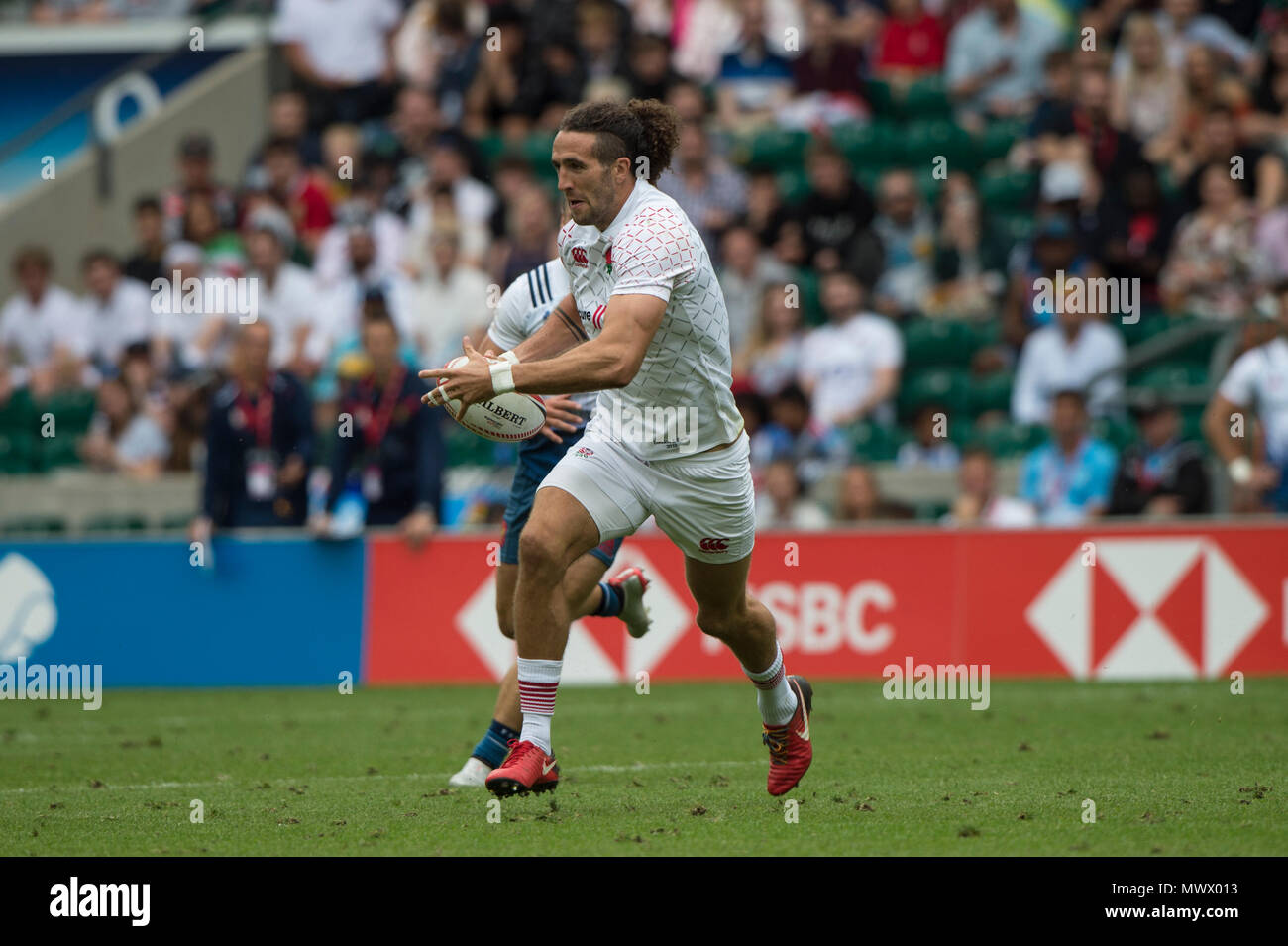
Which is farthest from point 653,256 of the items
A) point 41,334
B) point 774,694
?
point 41,334

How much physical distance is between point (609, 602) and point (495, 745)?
2.85 ft

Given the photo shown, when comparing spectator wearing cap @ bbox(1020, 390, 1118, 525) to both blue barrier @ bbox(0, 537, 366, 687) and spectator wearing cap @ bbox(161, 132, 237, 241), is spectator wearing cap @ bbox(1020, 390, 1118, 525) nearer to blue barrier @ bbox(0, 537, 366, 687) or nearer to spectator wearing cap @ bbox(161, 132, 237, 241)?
blue barrier @ bbox(0, 537, 366, 687)

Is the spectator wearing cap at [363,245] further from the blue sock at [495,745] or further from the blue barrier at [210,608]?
the blue sock at [495,745]

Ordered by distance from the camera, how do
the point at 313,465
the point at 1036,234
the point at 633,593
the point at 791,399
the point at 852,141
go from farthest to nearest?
the point at 852,141 < the point at 1036,234 < the point at 791,399 < the point at 313,465 < the point at 633,593

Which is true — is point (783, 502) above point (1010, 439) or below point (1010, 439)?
below

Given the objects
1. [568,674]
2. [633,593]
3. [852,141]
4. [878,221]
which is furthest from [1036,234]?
[633,593]

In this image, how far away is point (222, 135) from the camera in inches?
747

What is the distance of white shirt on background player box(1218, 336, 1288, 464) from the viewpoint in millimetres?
12539

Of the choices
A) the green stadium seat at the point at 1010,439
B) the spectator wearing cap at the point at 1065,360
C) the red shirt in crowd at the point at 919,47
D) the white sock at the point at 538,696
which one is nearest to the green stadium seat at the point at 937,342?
the spectator wearing cap at the point at 1065,360

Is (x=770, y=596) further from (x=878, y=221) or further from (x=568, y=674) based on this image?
(x=878, y=221)

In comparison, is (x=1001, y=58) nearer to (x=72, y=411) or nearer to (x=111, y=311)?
(x=111, y=311)

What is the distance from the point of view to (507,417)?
700 cm

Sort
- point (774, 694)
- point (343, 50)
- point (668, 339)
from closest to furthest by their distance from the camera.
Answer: point (668, 339) < point (774, 694) < point (343, 50)

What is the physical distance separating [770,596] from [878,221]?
15.8 feet
